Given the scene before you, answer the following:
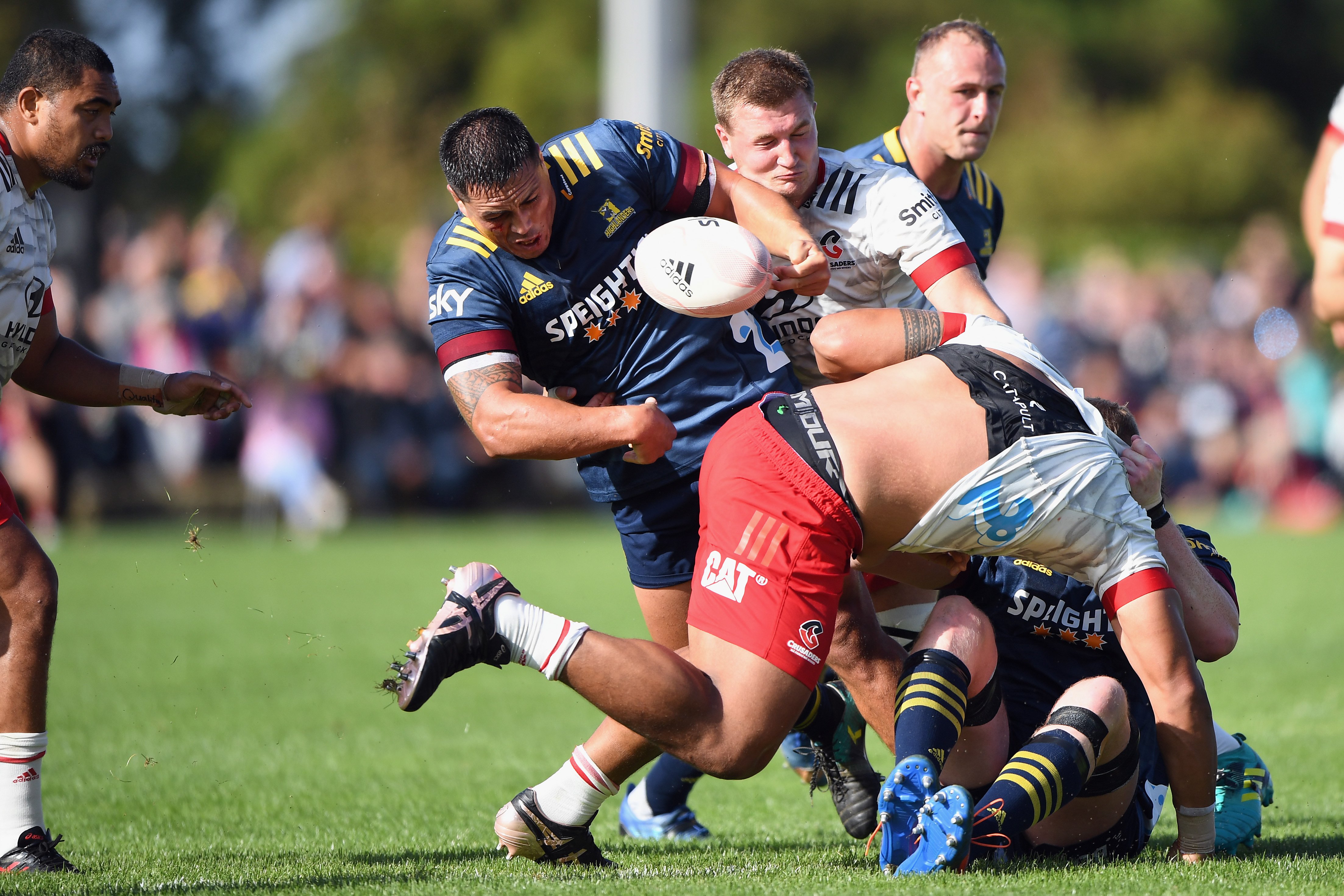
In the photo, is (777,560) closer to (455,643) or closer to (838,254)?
(455,643)

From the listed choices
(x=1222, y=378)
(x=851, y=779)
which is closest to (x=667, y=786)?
(x=851, y=779)

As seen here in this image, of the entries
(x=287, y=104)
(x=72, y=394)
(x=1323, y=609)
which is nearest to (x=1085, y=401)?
(x=72, y=394)

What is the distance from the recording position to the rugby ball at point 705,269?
4.50 metres

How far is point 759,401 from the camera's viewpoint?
4.43 m

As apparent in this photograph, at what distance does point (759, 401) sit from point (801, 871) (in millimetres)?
1424

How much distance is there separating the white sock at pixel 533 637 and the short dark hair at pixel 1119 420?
1877 mm

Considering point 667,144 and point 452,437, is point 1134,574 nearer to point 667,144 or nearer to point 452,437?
point 667,144

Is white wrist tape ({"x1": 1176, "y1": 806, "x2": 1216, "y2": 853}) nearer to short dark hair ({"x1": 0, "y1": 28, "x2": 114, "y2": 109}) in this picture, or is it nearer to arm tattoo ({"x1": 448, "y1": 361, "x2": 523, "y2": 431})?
arm tattoo ({"x1": 448, "y1": 361, "x2": 523, "y2": 431})

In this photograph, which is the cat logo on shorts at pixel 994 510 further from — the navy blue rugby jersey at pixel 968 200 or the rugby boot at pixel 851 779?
the navy blue rugby jersey at pixel 968 200

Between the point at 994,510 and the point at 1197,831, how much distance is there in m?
1.20

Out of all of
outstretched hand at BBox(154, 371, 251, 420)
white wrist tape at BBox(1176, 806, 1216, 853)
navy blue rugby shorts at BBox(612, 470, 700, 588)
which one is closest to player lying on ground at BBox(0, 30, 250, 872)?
outstretched hand at BBox(154, 371, 251, 420)

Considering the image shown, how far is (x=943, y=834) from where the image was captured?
3881mm

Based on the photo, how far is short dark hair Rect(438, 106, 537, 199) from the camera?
14.5 ft

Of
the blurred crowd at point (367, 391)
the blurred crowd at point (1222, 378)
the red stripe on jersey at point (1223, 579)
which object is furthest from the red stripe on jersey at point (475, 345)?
the blurred crowd at point (1222, 378)
